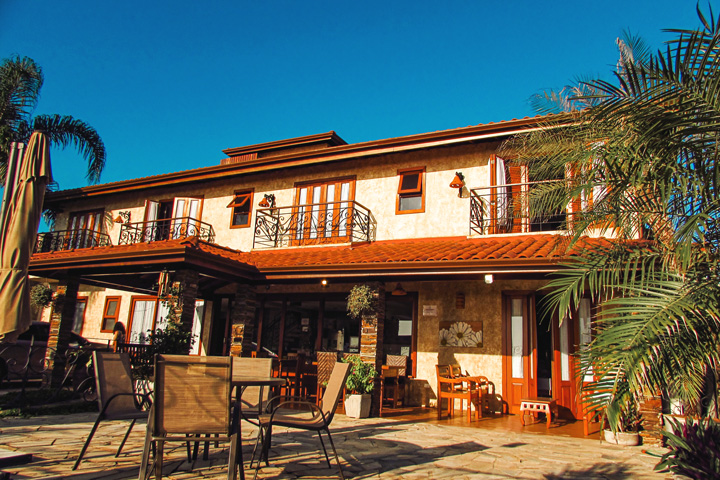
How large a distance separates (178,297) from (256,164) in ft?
18.2

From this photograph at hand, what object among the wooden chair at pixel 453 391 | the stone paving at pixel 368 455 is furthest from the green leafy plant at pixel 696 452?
the wooden chair at pixel 453 391

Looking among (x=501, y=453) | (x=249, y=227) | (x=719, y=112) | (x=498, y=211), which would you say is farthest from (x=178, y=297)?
(x=719, y=112)

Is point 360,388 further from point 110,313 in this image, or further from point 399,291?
point 110,313

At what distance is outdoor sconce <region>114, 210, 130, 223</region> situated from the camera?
1528cm

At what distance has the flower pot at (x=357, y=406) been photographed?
27.8 ft

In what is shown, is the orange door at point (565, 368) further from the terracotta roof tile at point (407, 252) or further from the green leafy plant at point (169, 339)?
the green leafy plant at point (169, 339)

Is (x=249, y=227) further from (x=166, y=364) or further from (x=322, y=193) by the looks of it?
(x=166, y=364)

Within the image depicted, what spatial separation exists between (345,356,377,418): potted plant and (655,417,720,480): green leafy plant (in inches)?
183

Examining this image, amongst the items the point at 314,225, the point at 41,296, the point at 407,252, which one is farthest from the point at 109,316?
the point at 407,252

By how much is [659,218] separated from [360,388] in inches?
225

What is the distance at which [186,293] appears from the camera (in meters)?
8.95

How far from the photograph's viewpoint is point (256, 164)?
13469mm

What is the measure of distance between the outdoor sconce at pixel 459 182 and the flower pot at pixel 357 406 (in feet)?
16.2

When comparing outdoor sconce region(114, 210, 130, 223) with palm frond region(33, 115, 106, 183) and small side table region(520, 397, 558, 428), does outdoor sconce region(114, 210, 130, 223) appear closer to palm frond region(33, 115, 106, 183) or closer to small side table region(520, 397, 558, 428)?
palm frond region(33, 115, 106, 183)
